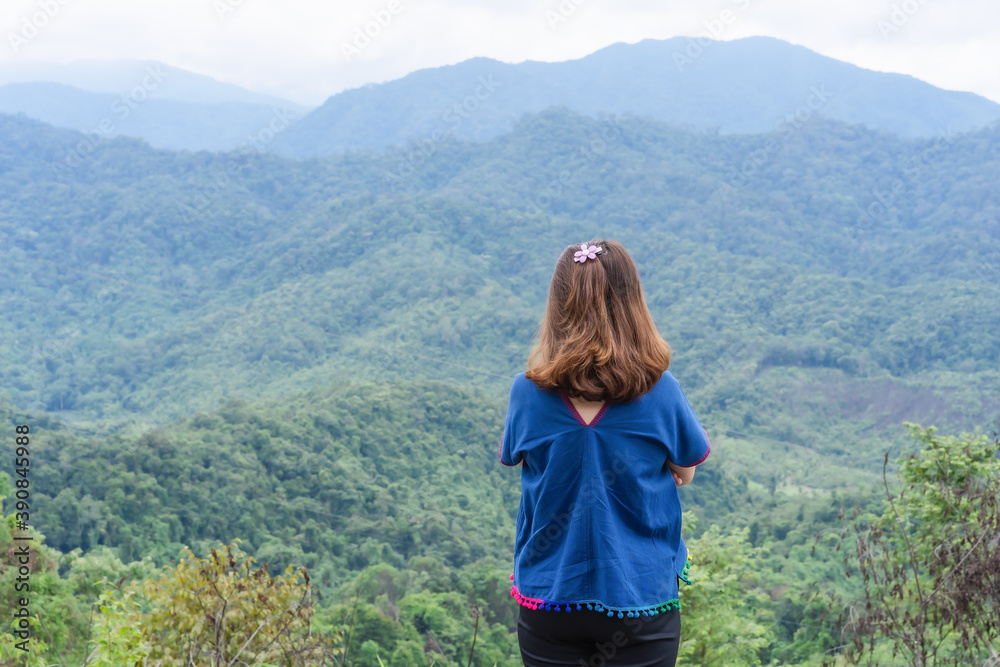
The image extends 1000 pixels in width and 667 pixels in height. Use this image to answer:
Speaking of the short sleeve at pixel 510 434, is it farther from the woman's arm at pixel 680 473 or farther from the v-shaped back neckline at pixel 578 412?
the woman's arm at pixel 680 473

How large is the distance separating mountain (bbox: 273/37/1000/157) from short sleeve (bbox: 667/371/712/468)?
8451 centimetres

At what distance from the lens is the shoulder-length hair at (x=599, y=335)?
3.58ft

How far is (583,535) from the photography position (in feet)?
3.64

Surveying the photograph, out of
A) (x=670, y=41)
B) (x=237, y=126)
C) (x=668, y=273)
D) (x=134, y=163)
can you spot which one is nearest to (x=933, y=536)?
(x=668, y=273)

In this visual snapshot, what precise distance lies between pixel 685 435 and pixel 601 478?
15 cm

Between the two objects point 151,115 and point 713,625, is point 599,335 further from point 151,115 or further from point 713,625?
point 151,115

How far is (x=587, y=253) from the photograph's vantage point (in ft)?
3.86

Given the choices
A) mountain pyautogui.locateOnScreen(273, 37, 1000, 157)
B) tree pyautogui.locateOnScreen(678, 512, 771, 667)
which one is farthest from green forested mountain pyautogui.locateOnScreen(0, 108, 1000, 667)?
mountain pyautogui.locateOnScreen(273, 37, 1000, 157)

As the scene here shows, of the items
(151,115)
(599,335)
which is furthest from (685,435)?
(151,115)

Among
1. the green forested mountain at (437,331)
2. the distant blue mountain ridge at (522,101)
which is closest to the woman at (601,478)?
the green forested mountain at (437,331)

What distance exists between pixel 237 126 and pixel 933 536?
103 m

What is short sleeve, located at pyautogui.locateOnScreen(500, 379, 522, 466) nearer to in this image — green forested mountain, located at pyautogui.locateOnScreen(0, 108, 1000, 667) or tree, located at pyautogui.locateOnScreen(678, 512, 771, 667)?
tree, located at pyautogui.locateOnScreen(678, 512, 771, 667)

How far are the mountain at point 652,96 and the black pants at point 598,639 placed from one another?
84.6 m

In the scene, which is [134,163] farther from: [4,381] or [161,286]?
[4,381]
